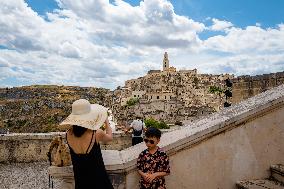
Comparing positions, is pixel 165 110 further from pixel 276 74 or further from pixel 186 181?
pixel 186 181

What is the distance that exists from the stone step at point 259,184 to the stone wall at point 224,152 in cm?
11

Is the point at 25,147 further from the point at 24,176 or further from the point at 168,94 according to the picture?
the point at 168,94

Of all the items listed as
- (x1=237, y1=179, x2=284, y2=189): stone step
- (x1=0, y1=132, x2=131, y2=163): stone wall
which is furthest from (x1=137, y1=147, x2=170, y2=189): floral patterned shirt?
(x1=0, y1=132, x2=131, y2=163): stone wall

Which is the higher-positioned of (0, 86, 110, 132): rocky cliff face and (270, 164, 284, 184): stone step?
(270, 164, 284, 184): stone step

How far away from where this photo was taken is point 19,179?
8750 millimetres

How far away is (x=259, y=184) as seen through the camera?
4.61 meters

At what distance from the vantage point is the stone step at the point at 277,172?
4.66 metres

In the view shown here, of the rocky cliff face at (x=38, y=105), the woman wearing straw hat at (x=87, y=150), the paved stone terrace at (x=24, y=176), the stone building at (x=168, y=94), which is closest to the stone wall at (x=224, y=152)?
the woman wearing straw hat at (x=87, y=150)

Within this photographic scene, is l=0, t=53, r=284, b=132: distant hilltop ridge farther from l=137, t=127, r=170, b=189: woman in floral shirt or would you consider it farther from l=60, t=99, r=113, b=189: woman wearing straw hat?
l=60, t=99, r=113, b=189: woman wearing straw hat

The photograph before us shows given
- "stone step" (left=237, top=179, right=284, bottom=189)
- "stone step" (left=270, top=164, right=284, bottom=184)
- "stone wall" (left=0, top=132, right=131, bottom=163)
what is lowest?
"stone wall" (left=0, top=132, right=131, bottom=163)

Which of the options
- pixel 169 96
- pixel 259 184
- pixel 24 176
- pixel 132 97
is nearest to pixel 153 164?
pixel 259 184

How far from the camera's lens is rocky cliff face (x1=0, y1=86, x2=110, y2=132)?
12131 centimetres

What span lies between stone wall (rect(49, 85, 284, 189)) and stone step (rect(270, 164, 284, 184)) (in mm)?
80

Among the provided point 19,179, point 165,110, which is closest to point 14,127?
point 165,110
